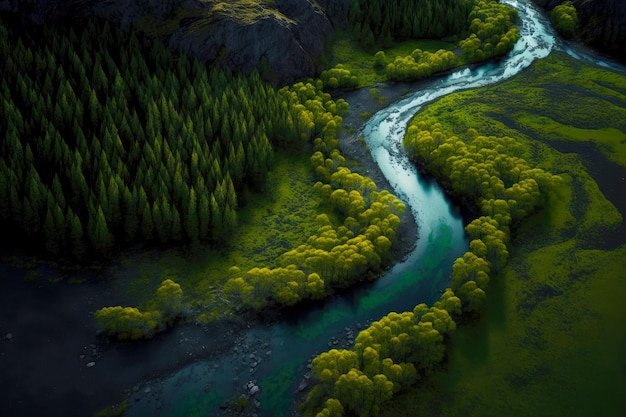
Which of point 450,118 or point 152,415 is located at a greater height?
point 450,118

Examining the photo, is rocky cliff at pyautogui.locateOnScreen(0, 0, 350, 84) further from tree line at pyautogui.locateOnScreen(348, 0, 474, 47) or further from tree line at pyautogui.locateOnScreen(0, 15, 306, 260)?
tree line at pyautogui.locateOnScreen(348, 0, 474, 47)

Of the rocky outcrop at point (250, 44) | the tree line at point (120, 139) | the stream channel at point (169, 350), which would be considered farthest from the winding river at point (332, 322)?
the rocky outcrop at point (250, 44)

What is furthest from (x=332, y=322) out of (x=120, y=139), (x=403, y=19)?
(x=403, y=19)

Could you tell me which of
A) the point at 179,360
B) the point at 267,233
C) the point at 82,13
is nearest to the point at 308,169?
the point at 267,233

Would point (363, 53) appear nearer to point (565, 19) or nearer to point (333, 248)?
point (565, 19)

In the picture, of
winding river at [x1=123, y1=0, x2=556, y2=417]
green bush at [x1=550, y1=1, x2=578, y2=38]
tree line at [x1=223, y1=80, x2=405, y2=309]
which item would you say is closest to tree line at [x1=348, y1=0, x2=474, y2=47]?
green bush at [x1=550, y1=1, x2=578, y2=38]

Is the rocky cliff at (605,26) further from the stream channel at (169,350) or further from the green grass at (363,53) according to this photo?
the stream channel at (169,350)

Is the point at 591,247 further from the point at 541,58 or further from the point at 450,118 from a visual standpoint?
the point at 541,58
